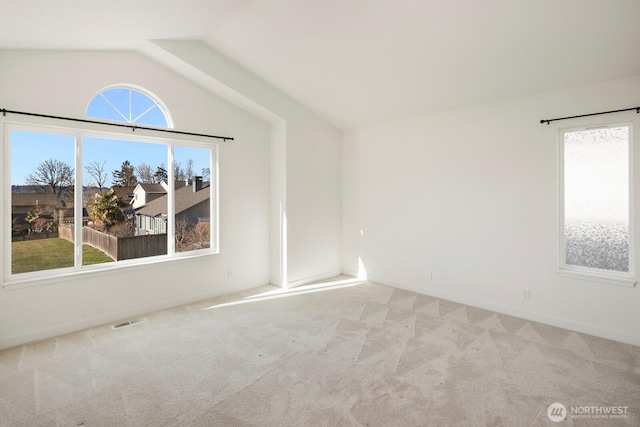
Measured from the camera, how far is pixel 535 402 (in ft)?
7.64

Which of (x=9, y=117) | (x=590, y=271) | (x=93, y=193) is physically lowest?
(x=590, y=271)

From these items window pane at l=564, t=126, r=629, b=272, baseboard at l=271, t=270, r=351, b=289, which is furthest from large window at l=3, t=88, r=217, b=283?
window pane at l=564, t=126, r=629, b=272

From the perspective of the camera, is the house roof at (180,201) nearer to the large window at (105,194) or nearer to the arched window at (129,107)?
the large window at (105,194)

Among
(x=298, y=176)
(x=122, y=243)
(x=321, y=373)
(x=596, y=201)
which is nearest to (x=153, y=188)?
(x=122, y=243)

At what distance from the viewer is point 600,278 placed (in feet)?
11.1

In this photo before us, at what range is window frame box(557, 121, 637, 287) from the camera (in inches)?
127

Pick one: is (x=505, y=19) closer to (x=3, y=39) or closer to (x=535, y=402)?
(x=535, y=402)

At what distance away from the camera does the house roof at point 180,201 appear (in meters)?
4.23

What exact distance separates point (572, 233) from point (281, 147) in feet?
12.2

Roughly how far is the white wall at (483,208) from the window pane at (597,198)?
0.44ft

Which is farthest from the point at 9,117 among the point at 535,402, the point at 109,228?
the point at 535,402

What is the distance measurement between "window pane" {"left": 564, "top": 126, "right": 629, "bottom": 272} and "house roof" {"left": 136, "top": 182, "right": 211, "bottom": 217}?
14.1 feet

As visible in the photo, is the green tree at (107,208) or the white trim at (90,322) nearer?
the white trim at (90,322)

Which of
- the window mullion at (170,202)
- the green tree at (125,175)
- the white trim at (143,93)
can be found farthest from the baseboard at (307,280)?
the white trim at (143,93)
